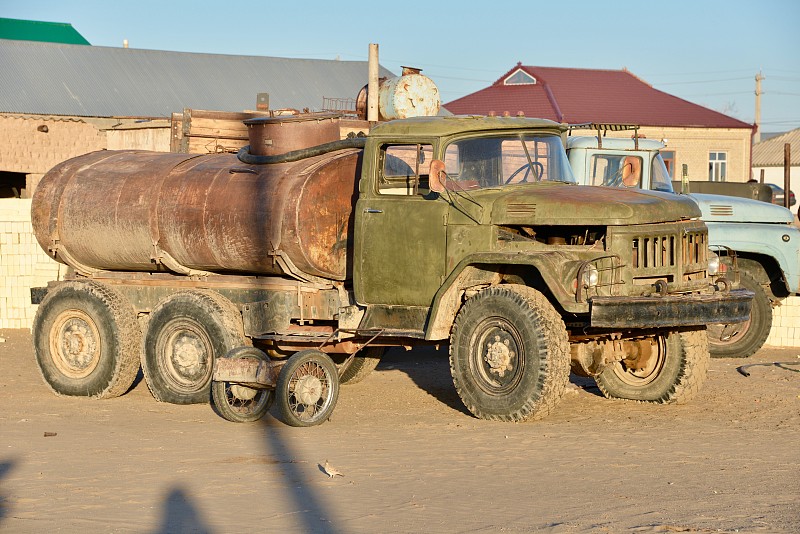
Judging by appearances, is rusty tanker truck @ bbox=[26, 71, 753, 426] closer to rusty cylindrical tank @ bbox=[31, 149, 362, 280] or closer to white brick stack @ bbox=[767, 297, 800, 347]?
rusty cylindrical tank @ bbox=[31, 149, 362, 280]

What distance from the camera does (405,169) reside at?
35.8 feet

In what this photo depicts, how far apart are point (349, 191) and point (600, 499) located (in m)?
4.87

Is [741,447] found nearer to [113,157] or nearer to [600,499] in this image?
[600,499]

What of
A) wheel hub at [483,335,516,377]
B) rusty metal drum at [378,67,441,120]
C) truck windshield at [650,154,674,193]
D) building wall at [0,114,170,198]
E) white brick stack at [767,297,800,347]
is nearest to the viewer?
wheel hub at [483,335,516,377]

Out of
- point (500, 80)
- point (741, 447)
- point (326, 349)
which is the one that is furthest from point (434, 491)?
point (500, 80)

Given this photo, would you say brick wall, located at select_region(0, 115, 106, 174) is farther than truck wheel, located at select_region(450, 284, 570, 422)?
Yes

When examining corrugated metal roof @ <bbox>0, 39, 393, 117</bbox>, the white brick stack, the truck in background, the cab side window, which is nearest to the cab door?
the cab side window

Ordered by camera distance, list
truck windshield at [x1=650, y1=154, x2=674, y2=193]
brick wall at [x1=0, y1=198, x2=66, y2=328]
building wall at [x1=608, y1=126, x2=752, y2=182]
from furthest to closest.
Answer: building wall at [x1=608, y1=126, x2=752, y2=182] < brick wall at [x1=0, y1=198, x2=66, y2=328] < truck windshield at [x1=650, y1=154, x2=674, y2=193]

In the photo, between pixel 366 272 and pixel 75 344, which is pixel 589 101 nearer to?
pixel 75 344

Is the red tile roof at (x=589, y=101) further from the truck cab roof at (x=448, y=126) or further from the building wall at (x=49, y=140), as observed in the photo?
the truck cab roof at (x=448, y=126)

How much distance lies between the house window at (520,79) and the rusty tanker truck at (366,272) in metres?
43.1

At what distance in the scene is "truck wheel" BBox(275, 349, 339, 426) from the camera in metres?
10.4

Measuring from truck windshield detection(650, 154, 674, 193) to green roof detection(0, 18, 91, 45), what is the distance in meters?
37.7

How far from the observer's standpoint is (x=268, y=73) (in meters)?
43.8
